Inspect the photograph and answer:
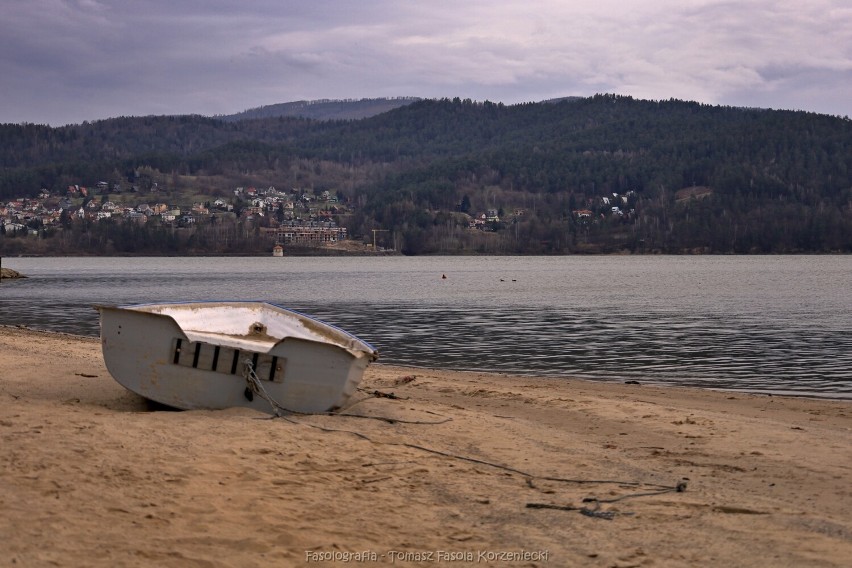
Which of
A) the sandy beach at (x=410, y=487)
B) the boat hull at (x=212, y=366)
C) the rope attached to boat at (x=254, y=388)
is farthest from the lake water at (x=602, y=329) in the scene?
the rope attached to boat at (x=254, y=388)

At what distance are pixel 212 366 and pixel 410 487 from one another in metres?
5.12

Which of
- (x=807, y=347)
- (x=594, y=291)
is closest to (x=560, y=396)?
(x=807, y=347)

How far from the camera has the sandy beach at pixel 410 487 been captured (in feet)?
25.4

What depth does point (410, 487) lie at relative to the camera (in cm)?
999

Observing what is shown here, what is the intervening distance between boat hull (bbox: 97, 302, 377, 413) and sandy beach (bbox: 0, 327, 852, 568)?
1.37ft

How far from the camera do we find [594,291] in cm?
7550

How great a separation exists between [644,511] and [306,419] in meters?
5.78

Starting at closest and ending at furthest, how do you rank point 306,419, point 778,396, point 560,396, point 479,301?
point 306,419 < point 560,396 < point 778,396 < point 479,301

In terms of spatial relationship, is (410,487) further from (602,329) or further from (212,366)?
(602,329)

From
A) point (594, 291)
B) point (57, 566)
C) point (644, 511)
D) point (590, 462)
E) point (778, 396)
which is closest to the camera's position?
point (57, 566)

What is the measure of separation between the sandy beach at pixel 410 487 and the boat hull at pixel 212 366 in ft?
1.37

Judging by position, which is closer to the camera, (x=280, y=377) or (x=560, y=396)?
(x=280, y=377)

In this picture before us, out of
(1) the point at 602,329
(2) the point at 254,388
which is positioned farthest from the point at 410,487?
(1) the point at 602,329

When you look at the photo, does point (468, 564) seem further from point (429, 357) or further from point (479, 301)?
Result: point (479, 301)
